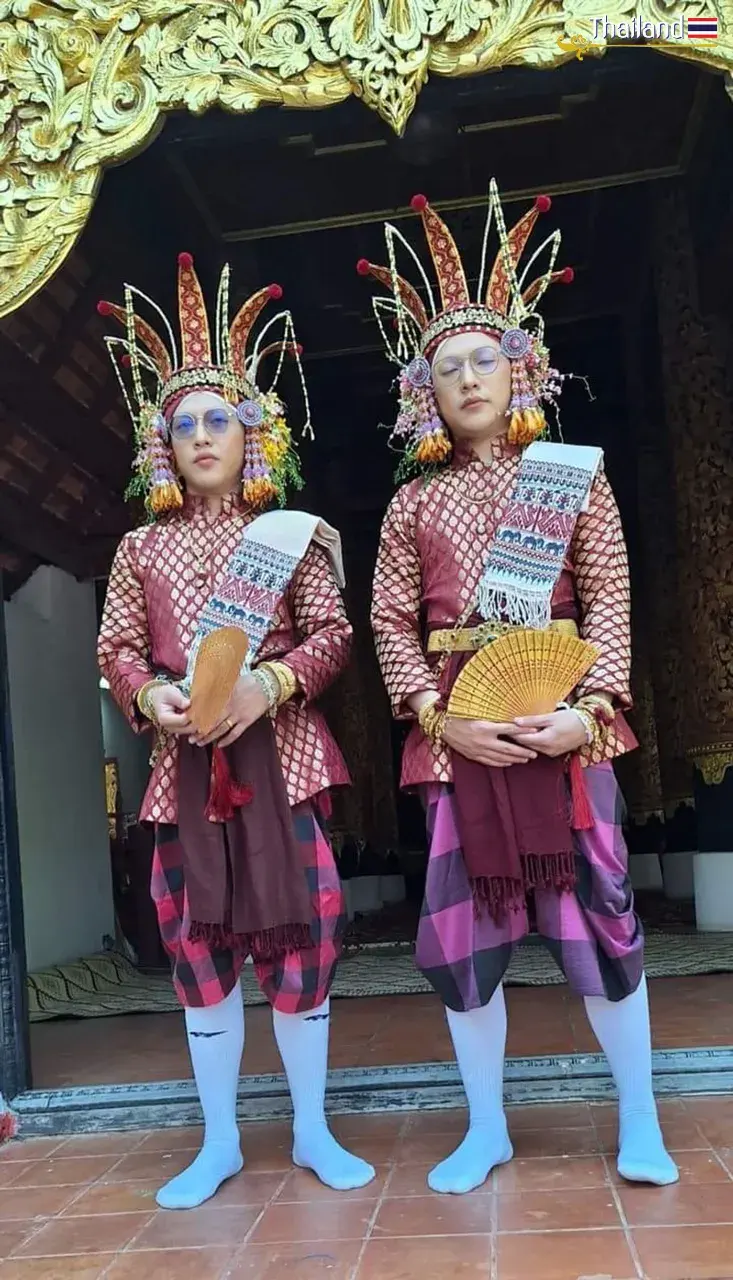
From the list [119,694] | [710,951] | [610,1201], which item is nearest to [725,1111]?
[610,1201]

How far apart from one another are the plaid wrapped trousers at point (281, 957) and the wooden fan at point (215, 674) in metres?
0.33

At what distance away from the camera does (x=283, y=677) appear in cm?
229

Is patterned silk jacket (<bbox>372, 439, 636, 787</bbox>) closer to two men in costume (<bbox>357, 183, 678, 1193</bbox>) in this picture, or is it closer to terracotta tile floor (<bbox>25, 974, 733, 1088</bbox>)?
two men in costume (<bbox>357, 183, 678, 1193</bbox>)

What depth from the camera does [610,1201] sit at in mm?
2008

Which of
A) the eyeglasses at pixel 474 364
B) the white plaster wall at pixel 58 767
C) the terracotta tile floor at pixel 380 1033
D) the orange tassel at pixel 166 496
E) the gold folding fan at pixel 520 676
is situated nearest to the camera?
the gold folding fan at pixel 520 676

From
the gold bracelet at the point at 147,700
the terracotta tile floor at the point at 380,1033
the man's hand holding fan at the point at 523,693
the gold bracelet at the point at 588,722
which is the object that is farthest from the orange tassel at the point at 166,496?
the terracotta tile floor at the point at 380,1033

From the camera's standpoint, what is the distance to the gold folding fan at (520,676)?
2.10 m

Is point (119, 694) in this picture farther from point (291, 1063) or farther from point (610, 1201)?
point (610, 1201)

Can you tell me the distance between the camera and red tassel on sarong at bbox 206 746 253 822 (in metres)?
2.25

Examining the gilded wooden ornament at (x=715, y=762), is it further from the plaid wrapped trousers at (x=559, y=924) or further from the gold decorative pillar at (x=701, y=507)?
the plaid wrapped trousers at (x=559, y=924)

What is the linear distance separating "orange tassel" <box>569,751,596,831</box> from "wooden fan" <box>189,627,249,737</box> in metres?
0.70

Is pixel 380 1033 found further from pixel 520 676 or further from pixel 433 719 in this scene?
pixel 520 676

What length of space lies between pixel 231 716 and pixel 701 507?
373 cm

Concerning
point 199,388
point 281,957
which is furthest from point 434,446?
point 281,957
